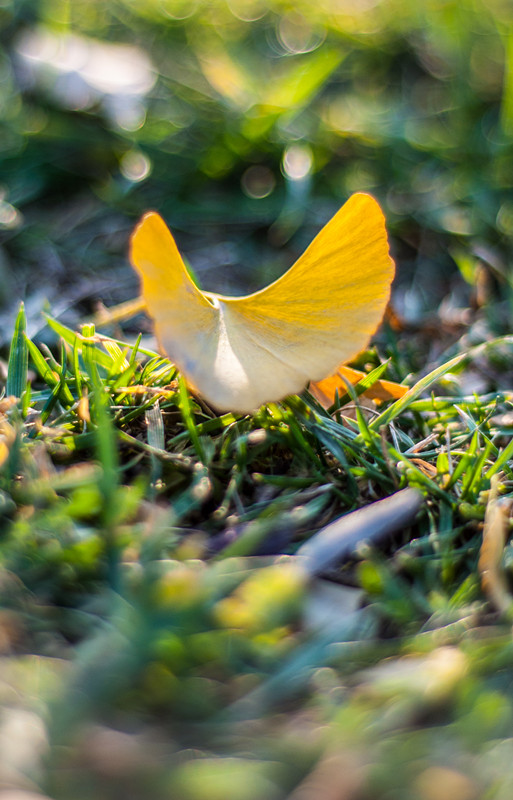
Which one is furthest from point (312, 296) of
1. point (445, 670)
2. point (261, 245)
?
point (261, 245)

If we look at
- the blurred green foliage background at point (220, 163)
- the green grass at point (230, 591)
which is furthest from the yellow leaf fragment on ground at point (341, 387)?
the blurred green foliage background at point (220, 163)

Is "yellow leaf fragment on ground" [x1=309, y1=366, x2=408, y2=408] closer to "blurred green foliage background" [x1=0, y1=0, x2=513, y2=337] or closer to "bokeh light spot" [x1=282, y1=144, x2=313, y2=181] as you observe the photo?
"blurred green foliage background" [x1=0, y1=0, x2=513, y2=337]

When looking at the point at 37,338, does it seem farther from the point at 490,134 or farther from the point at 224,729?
the point at 490,134

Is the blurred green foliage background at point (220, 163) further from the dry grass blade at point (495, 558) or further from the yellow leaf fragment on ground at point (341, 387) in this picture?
the dry grass blade at point (495, 558)

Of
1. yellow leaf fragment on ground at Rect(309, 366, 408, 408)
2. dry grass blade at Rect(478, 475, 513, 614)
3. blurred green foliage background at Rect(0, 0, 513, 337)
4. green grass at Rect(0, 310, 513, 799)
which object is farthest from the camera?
blurred green foliage background at Rect(0, 0, 513, 337)

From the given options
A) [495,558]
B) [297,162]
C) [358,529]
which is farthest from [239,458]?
[297,162]

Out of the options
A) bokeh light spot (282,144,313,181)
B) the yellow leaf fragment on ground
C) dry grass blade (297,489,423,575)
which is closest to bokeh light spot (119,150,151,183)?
bokeh light spot (282,144,313,181)

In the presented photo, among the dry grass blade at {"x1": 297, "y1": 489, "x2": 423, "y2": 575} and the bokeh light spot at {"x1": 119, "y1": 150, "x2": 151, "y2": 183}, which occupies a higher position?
the bokeh light spot at {"x1": 119, "y1": 150, "x2": 151, "y2": 183}
